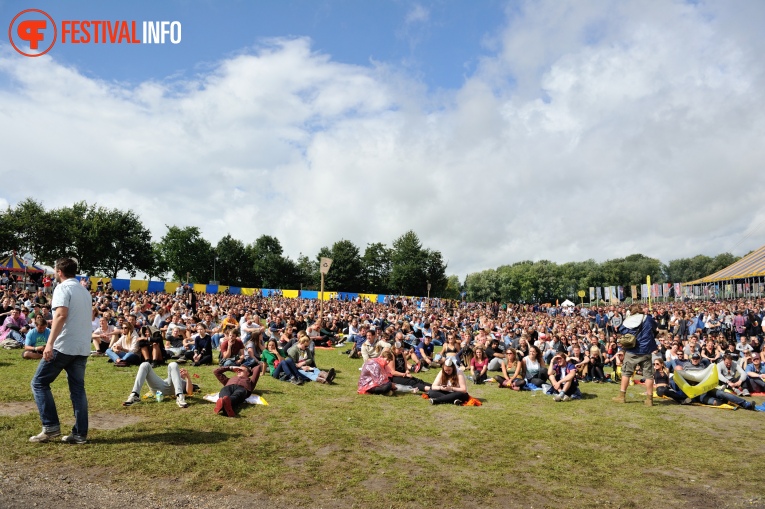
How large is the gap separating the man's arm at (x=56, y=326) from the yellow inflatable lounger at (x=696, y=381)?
1062 cm

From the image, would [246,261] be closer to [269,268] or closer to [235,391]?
[269,268]

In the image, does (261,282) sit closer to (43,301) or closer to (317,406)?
(43,301)

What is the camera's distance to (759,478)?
552 cm

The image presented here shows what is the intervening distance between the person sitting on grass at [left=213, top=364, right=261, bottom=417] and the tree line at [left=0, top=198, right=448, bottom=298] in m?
56.8

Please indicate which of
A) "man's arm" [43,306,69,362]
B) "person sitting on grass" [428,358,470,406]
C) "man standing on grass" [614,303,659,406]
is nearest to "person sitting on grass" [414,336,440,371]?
"person sitting on grass" [428,358,470,406]

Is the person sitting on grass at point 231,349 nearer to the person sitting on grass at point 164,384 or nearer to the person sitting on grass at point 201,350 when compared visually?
the person sitting on grass at point 201,350

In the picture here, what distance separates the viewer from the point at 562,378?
425 inches

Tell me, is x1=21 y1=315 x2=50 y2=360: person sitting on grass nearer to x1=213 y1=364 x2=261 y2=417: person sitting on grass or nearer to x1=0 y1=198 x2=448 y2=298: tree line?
x1=213 y1=364 x2=261 y2=417: person sitting on grass

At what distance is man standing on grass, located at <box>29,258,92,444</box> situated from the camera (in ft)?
A: 17.2

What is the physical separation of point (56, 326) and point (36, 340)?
26.4 feet

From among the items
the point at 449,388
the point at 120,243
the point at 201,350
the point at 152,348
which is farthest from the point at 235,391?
the point at 120,243

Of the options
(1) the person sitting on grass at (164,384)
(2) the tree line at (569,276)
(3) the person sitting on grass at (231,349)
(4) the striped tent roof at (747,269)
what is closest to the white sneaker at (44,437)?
(1) the person sitting on grass at (164,384)

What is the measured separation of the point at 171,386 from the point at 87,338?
9.27 feet

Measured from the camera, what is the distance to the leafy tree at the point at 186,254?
3135 inches
